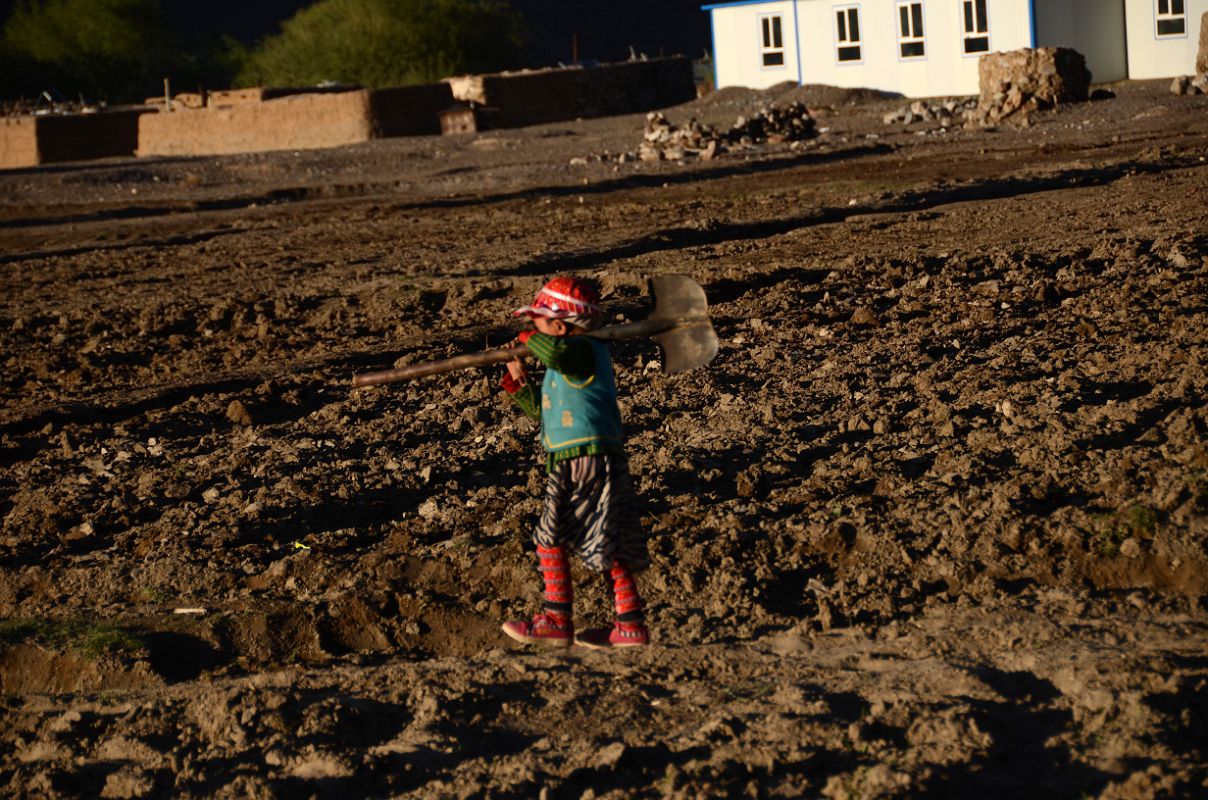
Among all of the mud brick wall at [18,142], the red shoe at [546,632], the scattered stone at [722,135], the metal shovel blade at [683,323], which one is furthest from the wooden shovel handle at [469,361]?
the mud brick wall at [18,142]

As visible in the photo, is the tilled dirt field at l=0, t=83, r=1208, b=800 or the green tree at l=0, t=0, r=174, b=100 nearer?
the tilled dirt field at l=0, t=83, r=1208, b=800

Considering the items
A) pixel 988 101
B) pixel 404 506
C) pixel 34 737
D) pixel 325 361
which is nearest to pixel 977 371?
pixel 404 506

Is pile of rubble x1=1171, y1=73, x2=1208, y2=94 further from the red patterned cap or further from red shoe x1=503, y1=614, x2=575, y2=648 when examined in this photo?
red shoe x1=503, y1=614, x2=575, y2=648

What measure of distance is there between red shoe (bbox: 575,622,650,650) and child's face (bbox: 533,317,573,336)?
1.06 m

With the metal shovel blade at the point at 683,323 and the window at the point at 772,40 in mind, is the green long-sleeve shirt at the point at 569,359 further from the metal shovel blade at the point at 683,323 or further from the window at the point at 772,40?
the window at the point at 772,40

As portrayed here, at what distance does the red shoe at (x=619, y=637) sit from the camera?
17.1ft

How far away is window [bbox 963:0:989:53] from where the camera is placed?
34281mm

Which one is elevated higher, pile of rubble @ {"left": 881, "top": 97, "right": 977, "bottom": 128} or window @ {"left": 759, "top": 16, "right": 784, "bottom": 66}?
window @ {"left": 759, "top": 16, "right": 784, "bottom": 66}

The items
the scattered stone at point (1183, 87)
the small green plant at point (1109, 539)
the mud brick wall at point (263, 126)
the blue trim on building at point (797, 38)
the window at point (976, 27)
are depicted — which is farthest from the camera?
the blue trim on building at point (797, 38)

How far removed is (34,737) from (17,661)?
1034 millimetres

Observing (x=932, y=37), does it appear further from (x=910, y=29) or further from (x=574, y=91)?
(x=574, y=91)

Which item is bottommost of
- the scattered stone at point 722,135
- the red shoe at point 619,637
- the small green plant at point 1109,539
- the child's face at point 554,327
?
the red shoe at point 619,637

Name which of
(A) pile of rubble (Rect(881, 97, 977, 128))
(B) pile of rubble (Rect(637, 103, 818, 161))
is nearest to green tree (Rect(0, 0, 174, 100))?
(B) pile of rubble (Rect(637, 103, 818, 161))

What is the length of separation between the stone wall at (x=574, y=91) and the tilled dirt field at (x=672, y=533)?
976 inches
